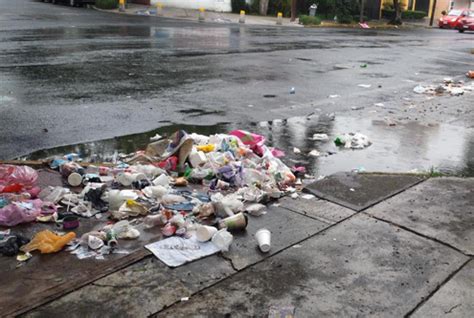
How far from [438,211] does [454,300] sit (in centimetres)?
156

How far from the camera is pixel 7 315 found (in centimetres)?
299

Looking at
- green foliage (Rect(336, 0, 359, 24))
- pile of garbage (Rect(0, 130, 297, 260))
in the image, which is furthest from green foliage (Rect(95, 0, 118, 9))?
pile of garbage (Rect(0, 130, 297, 260))

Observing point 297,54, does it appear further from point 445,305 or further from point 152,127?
point 445,305

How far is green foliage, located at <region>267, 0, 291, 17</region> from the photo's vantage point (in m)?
38.5

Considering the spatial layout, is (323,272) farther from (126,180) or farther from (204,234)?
(126,180)

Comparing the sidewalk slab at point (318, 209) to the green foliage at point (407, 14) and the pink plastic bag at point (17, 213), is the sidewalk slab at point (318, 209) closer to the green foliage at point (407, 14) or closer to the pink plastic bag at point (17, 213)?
the pink plastic bag at point (17, 213)

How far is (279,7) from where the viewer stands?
38.8 metres

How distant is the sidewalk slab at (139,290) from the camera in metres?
3.11

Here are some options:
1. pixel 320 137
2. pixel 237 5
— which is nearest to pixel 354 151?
pixel 320 137

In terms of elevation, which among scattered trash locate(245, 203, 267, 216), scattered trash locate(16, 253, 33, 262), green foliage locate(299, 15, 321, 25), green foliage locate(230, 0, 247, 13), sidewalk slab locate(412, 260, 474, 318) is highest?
green foliage locate(230, 0, 247, 13)


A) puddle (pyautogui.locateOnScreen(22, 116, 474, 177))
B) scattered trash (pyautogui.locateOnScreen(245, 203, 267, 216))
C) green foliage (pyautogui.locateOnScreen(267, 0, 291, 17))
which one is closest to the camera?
scattered trash (pyautogui.locateOnScreen(245, 203, 267, 216))

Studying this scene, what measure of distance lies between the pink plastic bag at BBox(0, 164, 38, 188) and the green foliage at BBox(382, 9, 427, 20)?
151 feet

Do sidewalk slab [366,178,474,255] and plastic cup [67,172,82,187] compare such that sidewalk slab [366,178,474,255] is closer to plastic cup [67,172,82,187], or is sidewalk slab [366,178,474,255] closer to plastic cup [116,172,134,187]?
plastic cup [116,172,134,187]

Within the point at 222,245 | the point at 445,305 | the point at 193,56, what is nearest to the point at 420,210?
the point at 445,305
